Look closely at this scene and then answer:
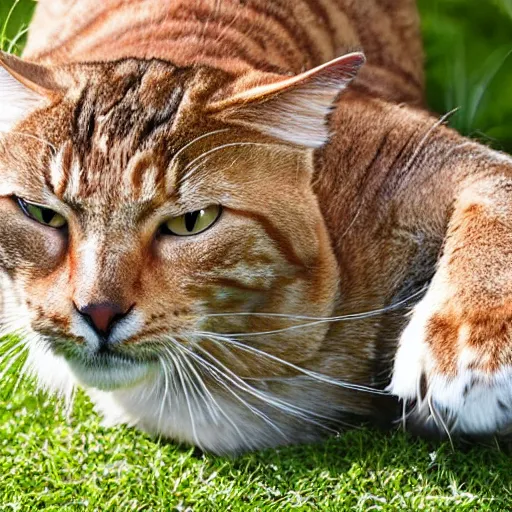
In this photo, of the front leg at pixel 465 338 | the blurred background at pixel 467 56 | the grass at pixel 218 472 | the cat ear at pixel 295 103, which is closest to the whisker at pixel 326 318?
the front leg at pixel 465 338

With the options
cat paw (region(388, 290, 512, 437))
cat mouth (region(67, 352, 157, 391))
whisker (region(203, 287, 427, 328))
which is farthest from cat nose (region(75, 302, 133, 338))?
cat paw (region(388, 290, 512, 437))

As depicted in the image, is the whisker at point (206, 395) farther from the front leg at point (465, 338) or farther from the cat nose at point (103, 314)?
the front leg at point (465, 338)

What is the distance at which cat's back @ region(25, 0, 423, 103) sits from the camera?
2.73 metres

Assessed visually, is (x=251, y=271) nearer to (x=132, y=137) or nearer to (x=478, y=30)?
(x=132, y=137)

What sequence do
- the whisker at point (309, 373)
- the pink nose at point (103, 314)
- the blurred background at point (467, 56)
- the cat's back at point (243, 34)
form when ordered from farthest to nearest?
the blurred background at point (467, 56) → the cat's back at point (243, 34) → the whisker at point (309, 373) → the pink nose at point (103, 314)

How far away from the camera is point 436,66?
3.85 metres

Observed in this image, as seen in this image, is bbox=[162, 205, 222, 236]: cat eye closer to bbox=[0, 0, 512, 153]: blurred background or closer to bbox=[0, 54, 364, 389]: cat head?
bbox=[0, 54, 364, 389]: cat head

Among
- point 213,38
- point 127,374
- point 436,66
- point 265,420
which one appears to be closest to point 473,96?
point 436,66

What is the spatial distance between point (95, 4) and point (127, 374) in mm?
1546

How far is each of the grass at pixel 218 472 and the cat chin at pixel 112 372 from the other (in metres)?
0.27

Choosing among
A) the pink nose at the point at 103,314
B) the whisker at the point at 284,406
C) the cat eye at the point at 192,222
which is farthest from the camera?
the whisker at the point at 284,406

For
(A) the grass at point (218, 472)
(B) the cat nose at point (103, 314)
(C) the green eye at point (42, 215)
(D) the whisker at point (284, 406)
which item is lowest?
(A) the grass at point (218, 472)

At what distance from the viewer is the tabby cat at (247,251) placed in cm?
198

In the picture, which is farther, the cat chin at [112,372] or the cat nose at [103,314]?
the cat chin at [112,372]
